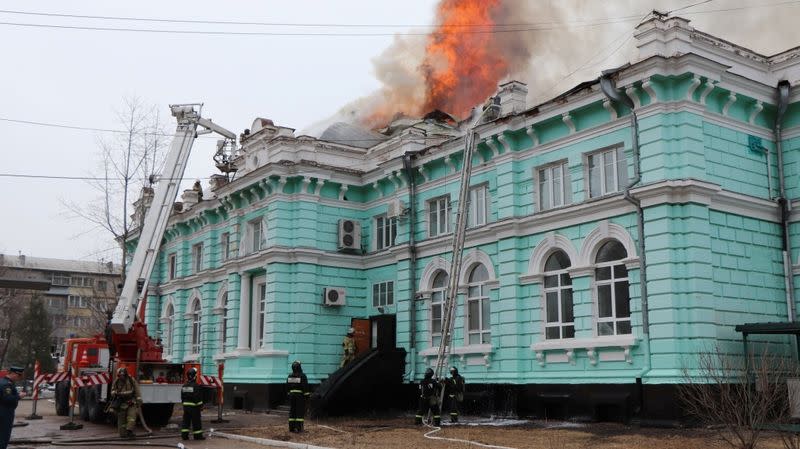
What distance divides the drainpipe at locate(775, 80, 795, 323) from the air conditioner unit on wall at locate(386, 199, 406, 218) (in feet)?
37.0

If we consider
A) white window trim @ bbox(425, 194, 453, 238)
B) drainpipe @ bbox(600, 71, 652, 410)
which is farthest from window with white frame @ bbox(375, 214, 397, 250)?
drainpipe @ bbox(600, 71, 652, 410)

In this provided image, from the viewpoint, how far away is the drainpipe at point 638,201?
58.4ft

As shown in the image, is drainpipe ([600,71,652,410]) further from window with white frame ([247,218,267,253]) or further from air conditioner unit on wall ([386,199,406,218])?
window with white frame ([247,218,267,253])

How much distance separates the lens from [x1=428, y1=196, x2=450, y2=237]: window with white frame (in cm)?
2504

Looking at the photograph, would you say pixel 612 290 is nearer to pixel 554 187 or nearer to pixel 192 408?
pixel 554 187

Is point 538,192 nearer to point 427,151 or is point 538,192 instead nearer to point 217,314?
point 427,151

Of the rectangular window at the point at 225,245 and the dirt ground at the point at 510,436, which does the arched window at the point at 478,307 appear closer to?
the dirt ground at the point at 510,436

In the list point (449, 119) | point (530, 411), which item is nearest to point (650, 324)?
point (530, 411)

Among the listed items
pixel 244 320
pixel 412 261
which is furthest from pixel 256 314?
pixel 412 261

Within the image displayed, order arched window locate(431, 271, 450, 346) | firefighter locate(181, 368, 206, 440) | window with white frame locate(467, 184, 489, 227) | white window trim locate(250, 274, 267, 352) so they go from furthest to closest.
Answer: white window trim locate(250, 274, 267, 352)
arched window locate(431, 271, 450, 346)
window with white frame locate(467, 184, 489, 227)
firefighter locate(181, 368, 206, 440)

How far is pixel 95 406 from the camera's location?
76.0 feet

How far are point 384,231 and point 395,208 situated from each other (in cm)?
212

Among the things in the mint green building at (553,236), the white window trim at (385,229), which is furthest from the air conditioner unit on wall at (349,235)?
the white window trim at (385,229)

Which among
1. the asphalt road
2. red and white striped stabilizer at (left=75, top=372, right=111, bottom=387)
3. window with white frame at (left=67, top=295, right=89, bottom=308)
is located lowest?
the asphalt road
